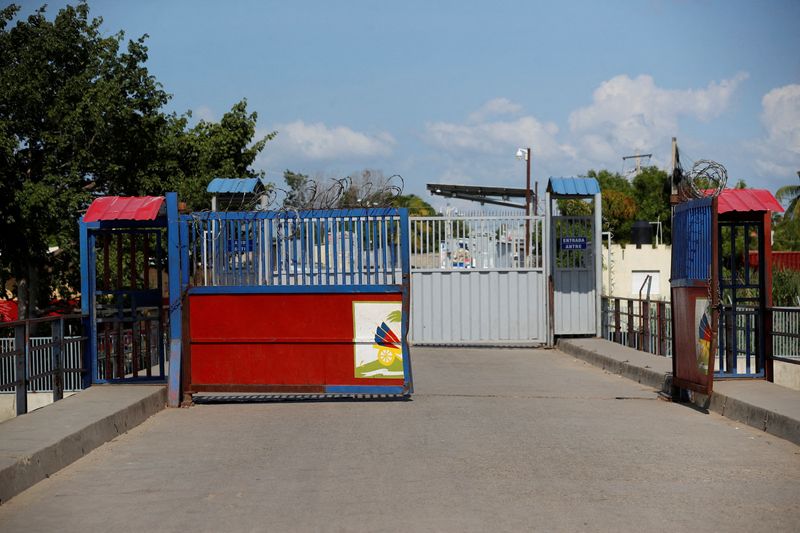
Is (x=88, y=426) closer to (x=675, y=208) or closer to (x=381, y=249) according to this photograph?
(x=381, y=249)

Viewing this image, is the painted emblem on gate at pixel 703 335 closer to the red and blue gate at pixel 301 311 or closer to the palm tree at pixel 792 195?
the red and blue gate at pixel 301 311

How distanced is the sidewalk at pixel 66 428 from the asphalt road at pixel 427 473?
14 centimetres

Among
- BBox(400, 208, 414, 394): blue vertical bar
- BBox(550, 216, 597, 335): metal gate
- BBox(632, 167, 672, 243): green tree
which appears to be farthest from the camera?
BBox(632, 167, 672, 243): green tree

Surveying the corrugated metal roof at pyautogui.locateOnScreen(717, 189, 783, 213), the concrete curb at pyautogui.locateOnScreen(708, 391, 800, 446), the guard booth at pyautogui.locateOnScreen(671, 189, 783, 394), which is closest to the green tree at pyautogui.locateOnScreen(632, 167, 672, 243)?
the guard booth at pyautogui.locateOnScreen(671, 189, 783, 394)

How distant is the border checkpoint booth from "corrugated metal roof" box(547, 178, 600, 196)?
991cm

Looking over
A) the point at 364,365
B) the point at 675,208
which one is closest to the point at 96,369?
the point at 364,365

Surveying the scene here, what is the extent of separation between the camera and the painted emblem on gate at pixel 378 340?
12.8 m

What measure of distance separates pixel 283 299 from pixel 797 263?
4107 cm

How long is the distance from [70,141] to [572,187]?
1475cm

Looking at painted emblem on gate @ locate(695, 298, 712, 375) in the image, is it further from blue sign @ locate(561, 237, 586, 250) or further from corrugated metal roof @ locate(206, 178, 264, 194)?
blue sign @ locate(561, 237, 586, 250)

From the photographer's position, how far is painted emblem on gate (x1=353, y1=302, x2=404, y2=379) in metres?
12.8

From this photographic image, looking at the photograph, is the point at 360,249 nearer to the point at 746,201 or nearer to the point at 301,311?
the point at 301,311

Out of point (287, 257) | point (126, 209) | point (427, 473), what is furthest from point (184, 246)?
point (427, 473)

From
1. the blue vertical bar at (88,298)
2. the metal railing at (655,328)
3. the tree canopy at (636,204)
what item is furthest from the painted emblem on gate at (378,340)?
the tree canopy at (636,204)
